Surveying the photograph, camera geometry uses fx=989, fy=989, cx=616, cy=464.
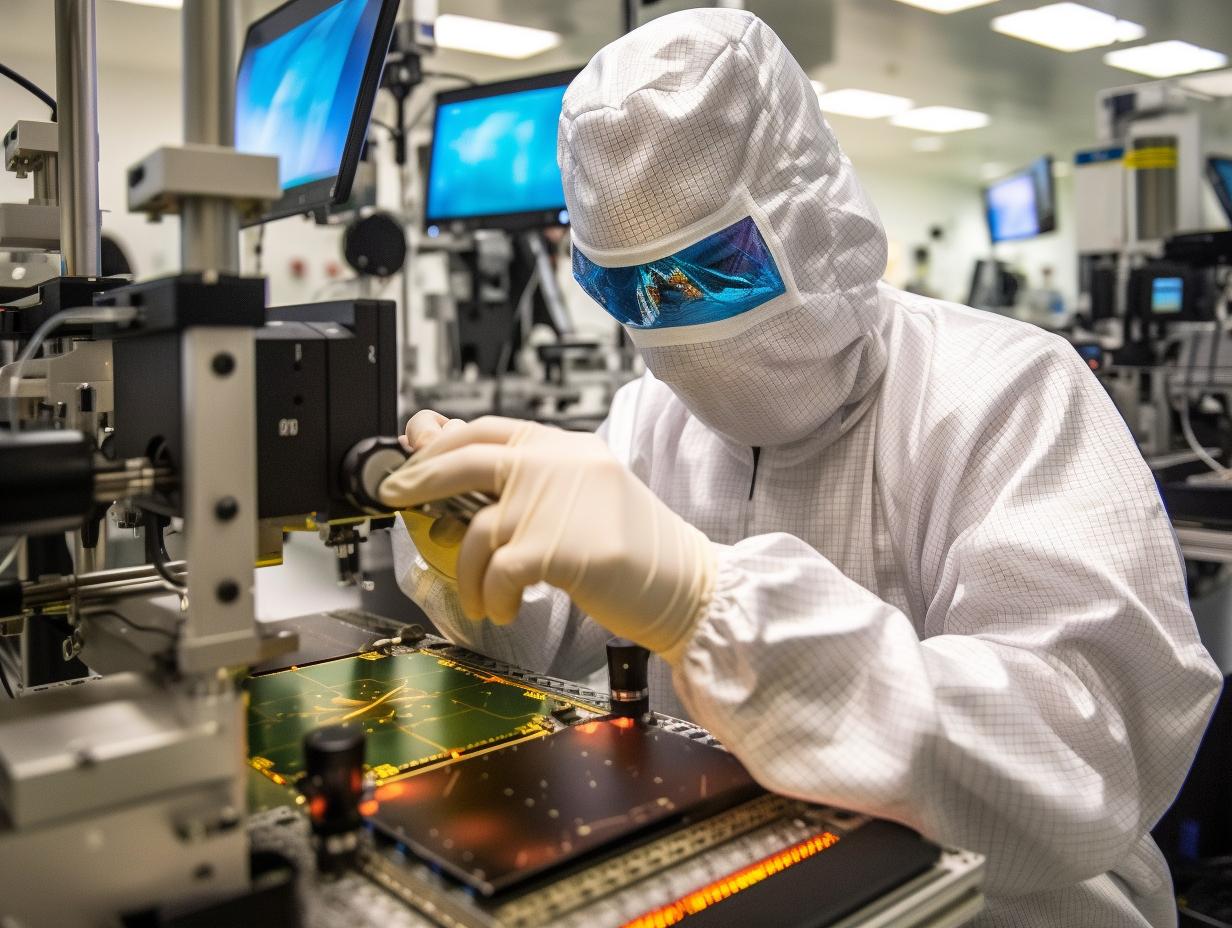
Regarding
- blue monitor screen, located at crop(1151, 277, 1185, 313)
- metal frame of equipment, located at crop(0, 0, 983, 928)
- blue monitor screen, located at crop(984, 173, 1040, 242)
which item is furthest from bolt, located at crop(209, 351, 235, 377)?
blue monitor screen, located at crop(984, 173, 1040, 242)

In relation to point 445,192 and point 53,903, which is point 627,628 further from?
point 445,192

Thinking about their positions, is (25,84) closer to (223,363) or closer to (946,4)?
(223,363)

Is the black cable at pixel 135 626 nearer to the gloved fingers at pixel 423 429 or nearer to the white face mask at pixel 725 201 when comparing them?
the gloved fingers at pixel 423 429

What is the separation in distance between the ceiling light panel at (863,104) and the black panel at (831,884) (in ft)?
25.1

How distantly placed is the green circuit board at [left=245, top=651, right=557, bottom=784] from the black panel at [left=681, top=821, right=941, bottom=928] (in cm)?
29

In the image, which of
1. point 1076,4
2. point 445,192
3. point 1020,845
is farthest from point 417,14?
point 1076,4

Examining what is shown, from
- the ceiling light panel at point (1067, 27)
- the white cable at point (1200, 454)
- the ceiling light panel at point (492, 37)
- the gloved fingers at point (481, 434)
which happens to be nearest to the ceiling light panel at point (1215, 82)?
the ceiling light panel at point (1067, 27)

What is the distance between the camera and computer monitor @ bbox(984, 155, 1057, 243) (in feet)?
20.0

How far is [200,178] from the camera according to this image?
0.66m

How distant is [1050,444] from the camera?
3.59 ft

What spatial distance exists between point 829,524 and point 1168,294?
8.58 feet

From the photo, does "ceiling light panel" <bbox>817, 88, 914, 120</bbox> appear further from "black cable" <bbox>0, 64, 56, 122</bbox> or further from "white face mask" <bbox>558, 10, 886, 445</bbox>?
"white face mask" <bbox>558, 10, 886, 445</bbox>

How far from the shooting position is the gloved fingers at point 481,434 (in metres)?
0.85

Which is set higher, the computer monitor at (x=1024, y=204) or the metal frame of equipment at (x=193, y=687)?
the computer monitor at (x=1024, y=204)
